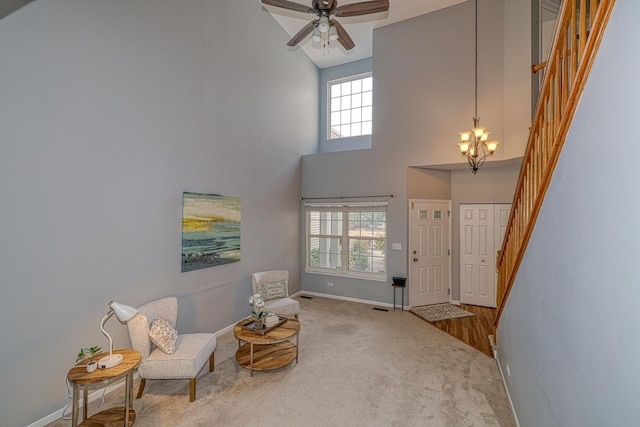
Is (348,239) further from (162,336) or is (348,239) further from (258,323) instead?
(162,336)

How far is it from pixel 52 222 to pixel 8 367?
3.91 feet

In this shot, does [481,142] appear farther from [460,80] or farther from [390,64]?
[390,64]

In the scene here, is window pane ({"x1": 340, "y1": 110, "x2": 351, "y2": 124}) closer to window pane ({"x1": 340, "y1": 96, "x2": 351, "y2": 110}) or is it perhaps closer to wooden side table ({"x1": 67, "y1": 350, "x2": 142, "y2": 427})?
window pane ({"x1": 340, "y1": 96, "x2": 351, "y2": 110})

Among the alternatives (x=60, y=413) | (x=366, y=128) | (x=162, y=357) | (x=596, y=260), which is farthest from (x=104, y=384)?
(x=366, y=128)

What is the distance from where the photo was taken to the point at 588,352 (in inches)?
48.9

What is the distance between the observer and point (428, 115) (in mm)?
5426

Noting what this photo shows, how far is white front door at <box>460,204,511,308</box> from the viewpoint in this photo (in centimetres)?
563

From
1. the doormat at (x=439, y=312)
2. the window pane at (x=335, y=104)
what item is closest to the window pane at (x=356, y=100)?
the window pane at (x=335, y=104)

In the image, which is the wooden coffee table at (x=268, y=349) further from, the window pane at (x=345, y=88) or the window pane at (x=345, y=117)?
the window pane at (x=345, y=88)

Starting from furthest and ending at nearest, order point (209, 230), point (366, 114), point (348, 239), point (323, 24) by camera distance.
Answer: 1. point (366, 114)
2. point (348, 239)
3. point (209, 230)
4. point (323, 24)

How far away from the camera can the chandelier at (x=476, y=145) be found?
444 centimetres

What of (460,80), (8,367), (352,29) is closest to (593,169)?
(8,367)

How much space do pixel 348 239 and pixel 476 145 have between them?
3.06m

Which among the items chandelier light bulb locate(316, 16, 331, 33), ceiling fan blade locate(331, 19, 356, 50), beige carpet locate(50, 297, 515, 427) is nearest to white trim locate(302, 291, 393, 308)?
beige carpet locate(50, 297, 515, 427)
